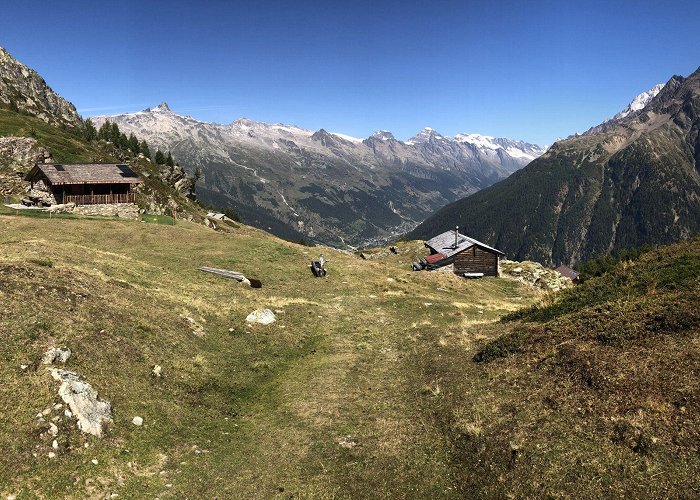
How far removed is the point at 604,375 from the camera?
1678cm

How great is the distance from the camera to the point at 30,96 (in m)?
147

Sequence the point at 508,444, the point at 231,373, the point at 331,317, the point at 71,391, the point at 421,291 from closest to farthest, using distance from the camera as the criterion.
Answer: the point at 508,444
the point at 71,391
the point at 231,373
the point at 331,317
the point at 421,291

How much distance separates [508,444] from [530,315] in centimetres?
1602

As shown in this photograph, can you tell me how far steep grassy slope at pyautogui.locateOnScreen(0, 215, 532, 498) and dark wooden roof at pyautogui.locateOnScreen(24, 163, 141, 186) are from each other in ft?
114

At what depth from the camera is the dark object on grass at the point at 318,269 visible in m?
48.7

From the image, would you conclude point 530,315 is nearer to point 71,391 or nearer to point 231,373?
point 231,373

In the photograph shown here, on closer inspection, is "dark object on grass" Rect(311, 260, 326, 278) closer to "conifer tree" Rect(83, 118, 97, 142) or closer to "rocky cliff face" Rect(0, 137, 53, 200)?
"rocky cliff face" Rect(0, 137, 53, 200)

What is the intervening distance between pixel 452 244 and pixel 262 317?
54.6 meters

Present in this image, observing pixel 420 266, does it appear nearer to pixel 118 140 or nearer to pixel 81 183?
pixel 81 183

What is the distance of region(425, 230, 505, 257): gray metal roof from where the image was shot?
73.3 metres

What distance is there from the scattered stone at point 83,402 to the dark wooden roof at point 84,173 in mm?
60472

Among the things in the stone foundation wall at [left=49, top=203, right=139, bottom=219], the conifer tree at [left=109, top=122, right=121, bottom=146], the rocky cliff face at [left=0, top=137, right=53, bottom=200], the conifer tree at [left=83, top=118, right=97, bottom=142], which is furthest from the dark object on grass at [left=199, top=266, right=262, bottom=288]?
the conifer tree at [left=109, top=122, right=121, bottom=146]

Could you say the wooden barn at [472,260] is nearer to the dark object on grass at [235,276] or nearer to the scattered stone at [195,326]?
the dark object on grass at [235,276]

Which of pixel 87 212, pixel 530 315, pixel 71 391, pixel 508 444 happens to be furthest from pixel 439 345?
pixel 87 212
